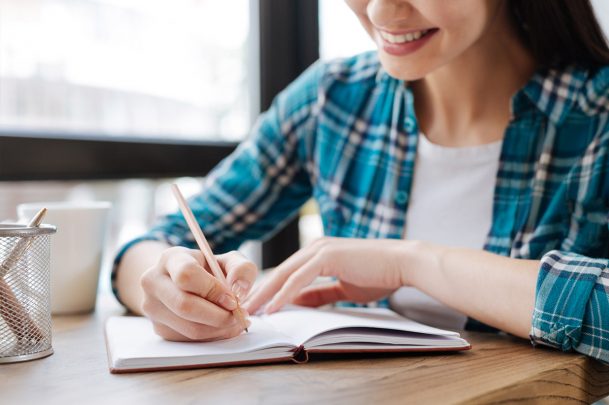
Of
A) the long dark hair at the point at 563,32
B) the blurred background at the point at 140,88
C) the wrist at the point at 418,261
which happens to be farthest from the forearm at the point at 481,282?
the blurred background at the point at 140,88

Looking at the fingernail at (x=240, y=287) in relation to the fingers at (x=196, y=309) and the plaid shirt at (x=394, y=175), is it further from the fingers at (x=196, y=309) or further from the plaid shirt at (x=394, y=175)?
the plaid shirt at (x=394, y=175)

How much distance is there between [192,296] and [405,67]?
55 centimetres

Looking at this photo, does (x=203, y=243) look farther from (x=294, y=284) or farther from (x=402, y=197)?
(x=402, y=197)

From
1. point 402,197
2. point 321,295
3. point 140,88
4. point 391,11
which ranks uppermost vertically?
point 391,11

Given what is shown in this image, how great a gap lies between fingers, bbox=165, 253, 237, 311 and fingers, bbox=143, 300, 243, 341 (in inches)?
1.2

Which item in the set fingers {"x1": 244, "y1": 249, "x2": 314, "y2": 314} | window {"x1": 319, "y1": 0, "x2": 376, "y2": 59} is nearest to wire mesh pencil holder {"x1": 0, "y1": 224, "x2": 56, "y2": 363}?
fingers {"x1": 244, "y1": 249, "x2": 314, "y2": 314}

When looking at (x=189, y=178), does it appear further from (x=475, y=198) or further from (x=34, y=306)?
(x=34, y=306)

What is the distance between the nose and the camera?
1.06 meters

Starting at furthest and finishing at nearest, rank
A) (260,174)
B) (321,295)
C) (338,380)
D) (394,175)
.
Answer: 1. (260,174)
2. (394,175)
3. (321,295)
4. (338,380)

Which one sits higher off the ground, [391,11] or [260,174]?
[391,11]

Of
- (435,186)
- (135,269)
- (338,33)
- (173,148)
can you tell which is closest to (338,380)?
(135,269)

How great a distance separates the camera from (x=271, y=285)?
958mm

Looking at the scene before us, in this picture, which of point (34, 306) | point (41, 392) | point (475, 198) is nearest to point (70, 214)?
point (34, 306)

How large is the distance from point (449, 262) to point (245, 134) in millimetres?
1194
